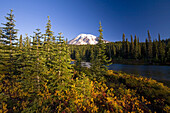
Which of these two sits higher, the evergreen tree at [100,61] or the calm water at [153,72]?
the evergreen tree at [100,61]

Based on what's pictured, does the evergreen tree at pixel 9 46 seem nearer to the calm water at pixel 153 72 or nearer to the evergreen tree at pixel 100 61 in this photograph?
the evergreen tree at pixel 100 61

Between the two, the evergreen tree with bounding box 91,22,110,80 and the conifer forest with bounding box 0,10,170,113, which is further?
the evergreen tree with bounding box 91,22,110,80

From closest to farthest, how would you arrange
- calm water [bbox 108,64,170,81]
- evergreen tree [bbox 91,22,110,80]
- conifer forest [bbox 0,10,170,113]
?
conifer forest [bbox 0,10,170,113] < evergreen tree [bbox 91,22,110,80] < calm water [bbox 108,64,170,81]

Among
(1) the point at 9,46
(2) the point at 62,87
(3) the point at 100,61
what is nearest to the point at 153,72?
(3) the point at 100,61

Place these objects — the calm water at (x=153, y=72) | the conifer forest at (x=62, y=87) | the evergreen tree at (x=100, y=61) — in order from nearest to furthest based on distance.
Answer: the conifer forest at (x=62, y=87) → the evergreen tree at (x=100, y=61) → the calm water at (x=153, y=72)

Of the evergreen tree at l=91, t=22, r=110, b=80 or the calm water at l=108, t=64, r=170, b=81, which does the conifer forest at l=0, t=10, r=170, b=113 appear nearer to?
the evergreen tree at l=91, t=22, r=110, b=80

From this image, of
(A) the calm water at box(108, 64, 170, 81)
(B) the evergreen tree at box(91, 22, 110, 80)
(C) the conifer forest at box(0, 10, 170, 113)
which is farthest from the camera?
(A) the calm water at box(108, 64, 170, 81)

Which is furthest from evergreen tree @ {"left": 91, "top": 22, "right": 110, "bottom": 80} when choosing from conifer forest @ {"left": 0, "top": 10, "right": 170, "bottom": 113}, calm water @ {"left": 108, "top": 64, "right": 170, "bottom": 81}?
calm water @ {"left": 108, "top": 64, "right": 170, "bottom": 81}

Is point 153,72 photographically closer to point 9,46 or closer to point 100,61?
point 100,61

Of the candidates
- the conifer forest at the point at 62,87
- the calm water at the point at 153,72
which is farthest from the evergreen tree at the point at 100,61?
the calm water at the point at 153,72

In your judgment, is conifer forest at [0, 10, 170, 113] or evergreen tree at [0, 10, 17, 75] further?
evergreen tree at [0, 10, 17, 75]

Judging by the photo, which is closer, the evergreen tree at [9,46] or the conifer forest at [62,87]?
the conifer forest at [62,87]

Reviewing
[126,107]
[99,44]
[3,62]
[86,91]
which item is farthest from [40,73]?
[3,62]

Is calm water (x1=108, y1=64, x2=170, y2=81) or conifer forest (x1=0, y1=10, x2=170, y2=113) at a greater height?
conifer forest (x1=0, y1=10, x2=170, y2=113)
